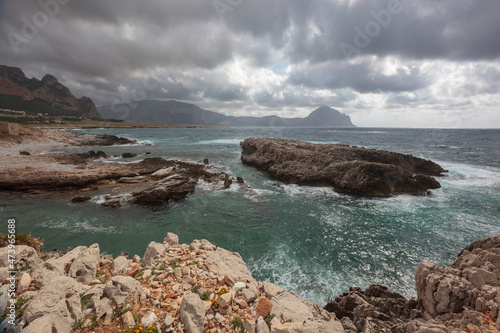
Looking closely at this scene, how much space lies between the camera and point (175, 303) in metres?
6.13

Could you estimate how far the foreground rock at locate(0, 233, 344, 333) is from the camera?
17.4ft

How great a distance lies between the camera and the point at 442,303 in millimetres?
6773

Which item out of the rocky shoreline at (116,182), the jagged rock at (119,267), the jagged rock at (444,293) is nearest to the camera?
the jagged rock at (444,293)

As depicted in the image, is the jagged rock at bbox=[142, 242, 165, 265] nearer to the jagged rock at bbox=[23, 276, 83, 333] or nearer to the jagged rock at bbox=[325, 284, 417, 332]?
the jagged rock at bbox=[23, 276, 83, 333]

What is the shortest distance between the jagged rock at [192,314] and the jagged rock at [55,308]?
2.76 m

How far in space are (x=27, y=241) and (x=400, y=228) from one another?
24317 millimetres

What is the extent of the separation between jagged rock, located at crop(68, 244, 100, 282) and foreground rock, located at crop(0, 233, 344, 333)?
0.03m

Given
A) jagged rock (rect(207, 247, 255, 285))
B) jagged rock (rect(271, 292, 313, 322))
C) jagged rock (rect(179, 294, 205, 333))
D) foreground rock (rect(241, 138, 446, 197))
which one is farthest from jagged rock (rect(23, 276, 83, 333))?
foreground rock (rect(241, 138, 446, 197))

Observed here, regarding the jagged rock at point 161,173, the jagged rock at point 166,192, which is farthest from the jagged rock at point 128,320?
the jagged rock at point 161,173

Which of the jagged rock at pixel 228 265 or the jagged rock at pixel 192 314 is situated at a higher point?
the jagged rock at pixel 192 314

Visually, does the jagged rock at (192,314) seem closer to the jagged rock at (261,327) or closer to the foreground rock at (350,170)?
the jagged rock at (261,327)

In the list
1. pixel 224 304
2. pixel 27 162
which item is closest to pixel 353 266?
pixel 224 304

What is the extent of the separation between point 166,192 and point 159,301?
1673cm

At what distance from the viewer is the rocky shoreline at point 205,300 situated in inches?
213
